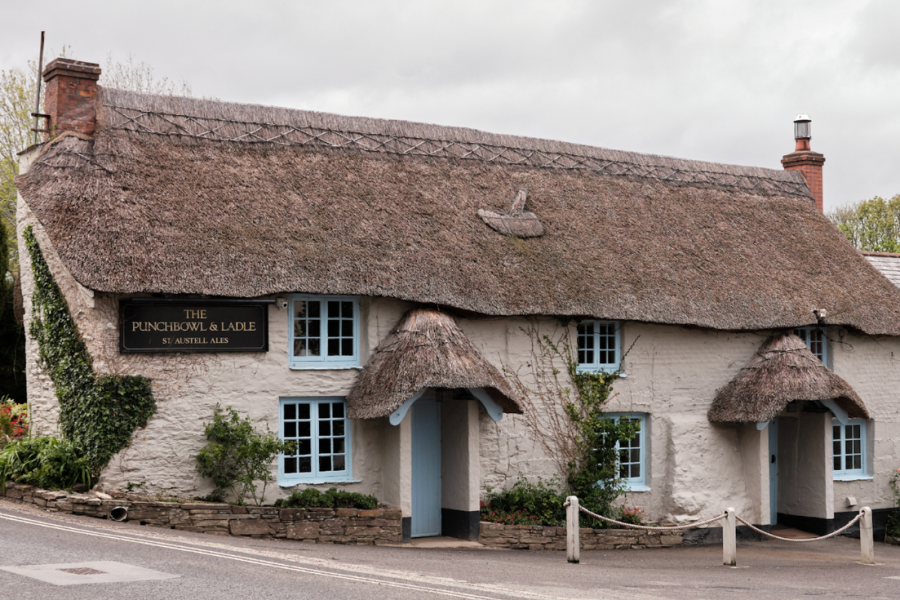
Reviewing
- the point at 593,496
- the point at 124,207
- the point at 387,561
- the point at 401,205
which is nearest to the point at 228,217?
the point at 124,207

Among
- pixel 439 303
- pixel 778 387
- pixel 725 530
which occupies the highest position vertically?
pixel 439 303

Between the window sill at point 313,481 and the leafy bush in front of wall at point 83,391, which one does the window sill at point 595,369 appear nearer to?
the window sill at point 313,481

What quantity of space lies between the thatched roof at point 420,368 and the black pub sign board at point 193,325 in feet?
5.36

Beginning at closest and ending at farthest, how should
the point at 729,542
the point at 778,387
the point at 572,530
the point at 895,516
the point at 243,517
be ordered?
the point at 243,517, the point at 572,530, the point at 729,542, the point at 778,387, the point at 895,516

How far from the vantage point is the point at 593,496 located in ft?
51.7

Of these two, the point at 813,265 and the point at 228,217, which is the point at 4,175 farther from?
the point at 813,265

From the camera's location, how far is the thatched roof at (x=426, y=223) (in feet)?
43.5

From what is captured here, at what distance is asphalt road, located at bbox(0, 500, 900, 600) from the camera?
28.1ft

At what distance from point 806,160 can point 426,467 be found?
1228 centimetres

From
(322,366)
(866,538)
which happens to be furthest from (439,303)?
(866,538)

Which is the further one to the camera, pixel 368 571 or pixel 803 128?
pixel 803 128

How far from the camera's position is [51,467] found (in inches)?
511

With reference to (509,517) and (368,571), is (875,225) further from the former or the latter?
(368,571)

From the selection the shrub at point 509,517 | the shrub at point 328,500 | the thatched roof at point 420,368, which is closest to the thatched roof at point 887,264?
the shrub at point 509,517
